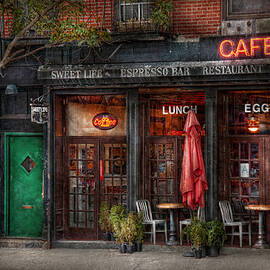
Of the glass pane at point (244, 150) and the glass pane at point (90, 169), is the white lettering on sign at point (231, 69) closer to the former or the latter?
the glass pane at point (244, 150)

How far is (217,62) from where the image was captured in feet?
44.3

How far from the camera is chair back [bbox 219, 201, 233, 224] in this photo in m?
13.8

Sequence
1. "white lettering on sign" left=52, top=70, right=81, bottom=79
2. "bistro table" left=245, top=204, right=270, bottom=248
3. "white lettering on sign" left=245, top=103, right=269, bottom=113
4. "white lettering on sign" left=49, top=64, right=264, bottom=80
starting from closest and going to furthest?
1. "white lettering on sign" left=49, top=64, right=264, bottom=80
2. "bistro table" left=245, top=204, right=270, bottom=248
3. "white lettering on sign" left=245, top=103, right=269, bottom=113
4. "white lettering on sign" left=52, top=70, right=81, bottom=79

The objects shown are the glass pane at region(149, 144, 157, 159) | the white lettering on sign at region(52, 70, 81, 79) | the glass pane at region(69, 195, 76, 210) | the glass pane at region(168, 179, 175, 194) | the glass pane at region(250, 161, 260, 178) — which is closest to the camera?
the glass pane at region(250, 161, 260, 178)

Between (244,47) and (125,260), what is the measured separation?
5.15 meters

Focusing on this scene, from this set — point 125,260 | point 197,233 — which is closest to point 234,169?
point 197,233

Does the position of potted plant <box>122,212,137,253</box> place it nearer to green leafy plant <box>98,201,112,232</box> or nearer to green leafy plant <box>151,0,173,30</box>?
green leafy plant <box>98,201,112,232</box>

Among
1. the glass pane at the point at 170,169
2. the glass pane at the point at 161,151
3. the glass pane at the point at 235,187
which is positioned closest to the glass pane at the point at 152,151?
the glass pane at the point at 161,151

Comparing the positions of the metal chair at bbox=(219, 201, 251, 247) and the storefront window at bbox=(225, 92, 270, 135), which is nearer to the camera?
the metal chair at bbox=(219, 201, 251, 247)

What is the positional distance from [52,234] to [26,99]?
329 centimetres

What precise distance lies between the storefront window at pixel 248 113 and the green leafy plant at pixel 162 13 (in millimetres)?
2198

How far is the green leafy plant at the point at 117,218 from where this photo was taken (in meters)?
13.5

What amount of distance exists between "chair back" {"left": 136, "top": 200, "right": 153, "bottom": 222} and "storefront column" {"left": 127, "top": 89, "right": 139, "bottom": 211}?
12 centimetres

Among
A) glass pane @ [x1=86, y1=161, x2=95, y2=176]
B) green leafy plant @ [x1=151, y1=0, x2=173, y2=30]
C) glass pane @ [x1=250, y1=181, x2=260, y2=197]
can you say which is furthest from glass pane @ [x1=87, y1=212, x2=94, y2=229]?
green leafy plant @ [x1=151, y1=0, x2=173, y2=30]
